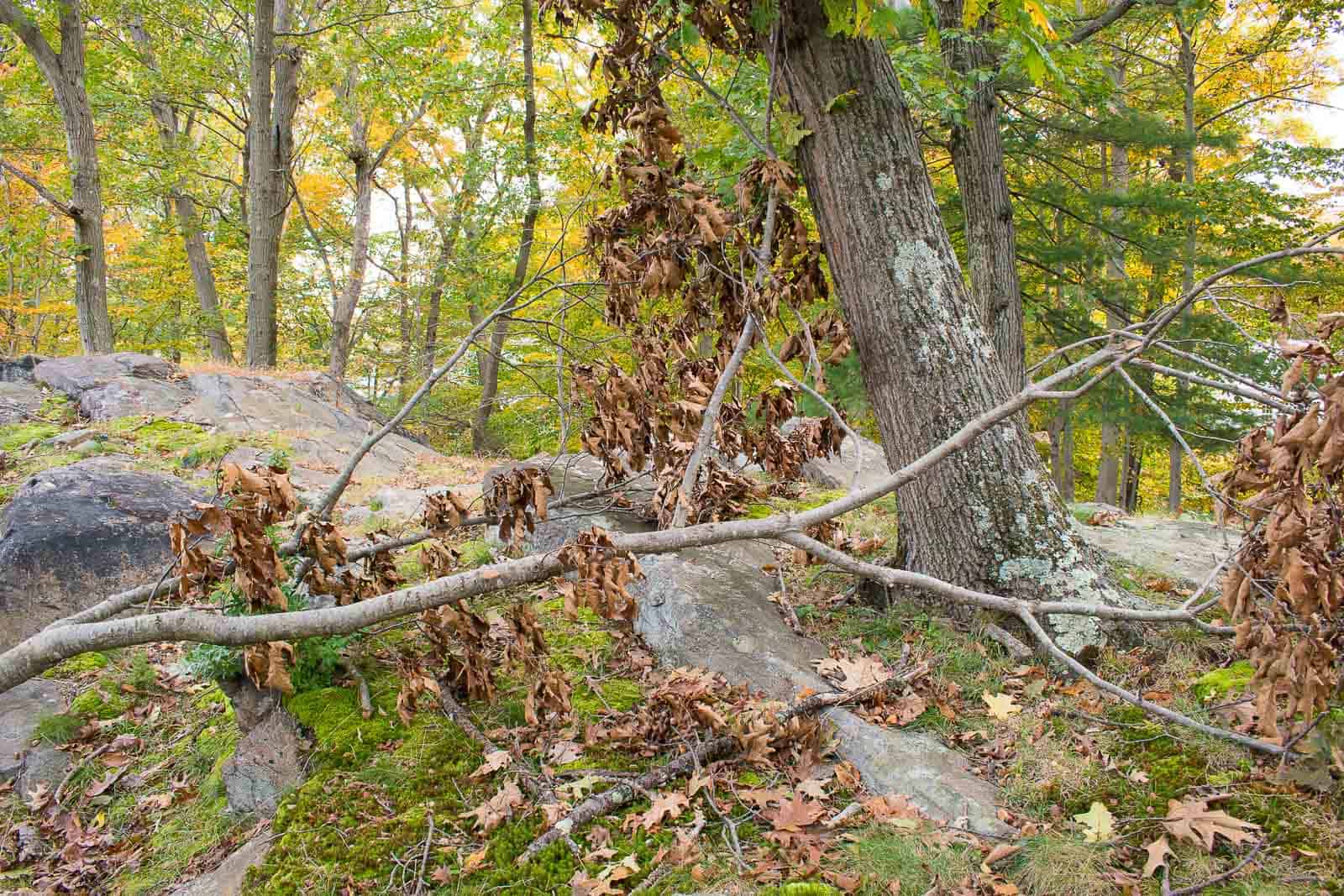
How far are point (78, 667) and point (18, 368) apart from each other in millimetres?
8529

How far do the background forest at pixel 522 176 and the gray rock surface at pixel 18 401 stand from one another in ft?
5.71

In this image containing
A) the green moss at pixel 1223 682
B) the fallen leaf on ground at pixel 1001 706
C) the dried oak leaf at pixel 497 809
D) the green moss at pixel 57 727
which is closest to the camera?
the dried oak leaf at pixel 497 809

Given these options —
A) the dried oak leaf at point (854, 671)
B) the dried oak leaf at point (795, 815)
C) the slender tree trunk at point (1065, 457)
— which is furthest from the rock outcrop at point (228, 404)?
the slender tree trunk at point (1065, 457)

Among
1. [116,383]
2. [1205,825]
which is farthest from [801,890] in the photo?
[116,383]

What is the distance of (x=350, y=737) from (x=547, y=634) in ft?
4.26

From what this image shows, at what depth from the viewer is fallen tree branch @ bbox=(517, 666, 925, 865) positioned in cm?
265

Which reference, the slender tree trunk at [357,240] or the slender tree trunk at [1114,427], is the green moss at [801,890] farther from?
the slender tree trunk at [357,240]

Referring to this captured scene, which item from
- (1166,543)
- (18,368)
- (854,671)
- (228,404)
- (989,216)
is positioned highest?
(989,216)

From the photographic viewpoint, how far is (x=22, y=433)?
321 inches

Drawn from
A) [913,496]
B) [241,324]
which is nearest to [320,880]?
[913,496]

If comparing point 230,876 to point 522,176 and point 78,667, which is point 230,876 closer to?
point 78,667

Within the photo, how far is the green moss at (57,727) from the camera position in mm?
3770

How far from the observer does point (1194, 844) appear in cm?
231

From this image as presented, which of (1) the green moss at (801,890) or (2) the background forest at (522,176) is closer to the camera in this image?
(1) the green moss at (801,890)
